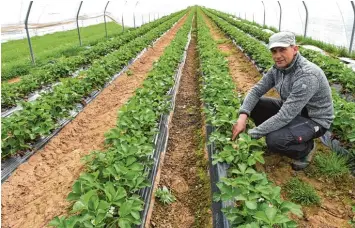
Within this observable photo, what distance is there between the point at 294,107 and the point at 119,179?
1.81 m

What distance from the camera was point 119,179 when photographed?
8.33 feet

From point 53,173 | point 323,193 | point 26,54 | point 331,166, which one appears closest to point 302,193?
point 323,193

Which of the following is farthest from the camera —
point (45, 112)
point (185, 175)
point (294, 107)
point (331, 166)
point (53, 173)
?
point (45, 112)

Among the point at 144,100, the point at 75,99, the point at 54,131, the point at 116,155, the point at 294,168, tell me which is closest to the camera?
the point at 116,155

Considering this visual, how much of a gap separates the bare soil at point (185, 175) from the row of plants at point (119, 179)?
44 centimetres

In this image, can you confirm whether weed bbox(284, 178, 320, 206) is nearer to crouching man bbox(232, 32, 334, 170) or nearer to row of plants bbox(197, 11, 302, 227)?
row of plants bbox(197, 11, 302, 227)

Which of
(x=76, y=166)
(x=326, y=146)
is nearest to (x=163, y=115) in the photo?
(x=76, y=166)

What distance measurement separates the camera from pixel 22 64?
9.55m

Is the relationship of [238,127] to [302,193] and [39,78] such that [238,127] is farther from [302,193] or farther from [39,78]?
[39,78]

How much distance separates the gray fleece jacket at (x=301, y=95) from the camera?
3.03m

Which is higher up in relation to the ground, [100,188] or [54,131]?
[100,188]

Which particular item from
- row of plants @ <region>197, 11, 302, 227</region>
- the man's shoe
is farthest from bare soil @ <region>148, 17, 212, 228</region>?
the man's shoe

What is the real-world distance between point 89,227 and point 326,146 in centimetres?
329

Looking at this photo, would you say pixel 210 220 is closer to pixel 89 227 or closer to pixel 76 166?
pixel 89 227
